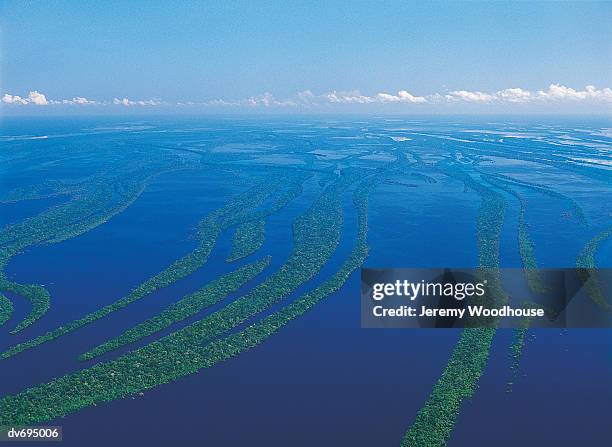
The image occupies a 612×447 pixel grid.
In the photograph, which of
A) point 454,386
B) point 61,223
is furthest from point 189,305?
point 61,223

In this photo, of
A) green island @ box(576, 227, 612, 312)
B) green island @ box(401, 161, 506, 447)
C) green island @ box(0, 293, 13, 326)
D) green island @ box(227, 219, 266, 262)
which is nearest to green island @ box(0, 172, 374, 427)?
green island @ box(0, 293, 13, 326)

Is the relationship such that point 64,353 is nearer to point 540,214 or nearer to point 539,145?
point 540,214

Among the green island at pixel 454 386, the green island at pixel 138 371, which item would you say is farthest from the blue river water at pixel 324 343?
the green island at pixel 138 371

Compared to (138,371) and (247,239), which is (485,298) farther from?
(247,239)

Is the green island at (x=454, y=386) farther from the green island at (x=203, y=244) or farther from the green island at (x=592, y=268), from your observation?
the green island at (x=203, y=244)

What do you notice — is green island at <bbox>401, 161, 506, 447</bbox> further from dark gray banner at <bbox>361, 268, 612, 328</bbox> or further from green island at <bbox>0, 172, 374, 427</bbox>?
green island at <bbox>0, 172, 374, 427</bbox>

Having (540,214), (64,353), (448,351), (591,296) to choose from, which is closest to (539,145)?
(540,214)
